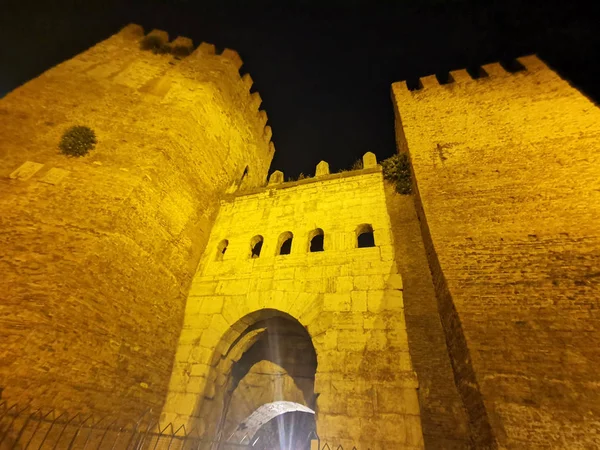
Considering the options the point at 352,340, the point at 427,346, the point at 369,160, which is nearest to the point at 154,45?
the point at 369,160

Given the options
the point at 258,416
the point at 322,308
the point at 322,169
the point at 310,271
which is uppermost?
the point at 322,169

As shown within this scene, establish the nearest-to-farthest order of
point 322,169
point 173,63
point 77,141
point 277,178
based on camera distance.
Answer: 1. point 77,141
2. point 322,169
3. point 277,178
4. point 173,63

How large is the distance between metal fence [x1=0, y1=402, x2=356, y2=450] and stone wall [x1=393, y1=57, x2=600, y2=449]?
2334 mm

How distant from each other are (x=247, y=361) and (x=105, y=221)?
443cm

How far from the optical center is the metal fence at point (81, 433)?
3783 mm

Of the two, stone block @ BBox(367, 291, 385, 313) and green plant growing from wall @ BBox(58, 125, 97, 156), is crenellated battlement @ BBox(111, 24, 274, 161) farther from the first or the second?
stone block @ BBox(367, 291, 385, 313)

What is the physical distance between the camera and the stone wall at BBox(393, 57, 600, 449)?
3936 mm

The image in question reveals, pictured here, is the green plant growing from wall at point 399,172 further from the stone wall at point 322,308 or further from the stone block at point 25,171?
the stone block at point 25,171

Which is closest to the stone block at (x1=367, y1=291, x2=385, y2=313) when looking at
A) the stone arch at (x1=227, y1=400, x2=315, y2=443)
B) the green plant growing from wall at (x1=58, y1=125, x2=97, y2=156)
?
the stone arch at (x1=227, y1=400, x2=315, y2=443)

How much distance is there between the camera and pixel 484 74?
9766 mm

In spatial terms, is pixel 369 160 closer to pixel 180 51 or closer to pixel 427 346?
pixel 427 346

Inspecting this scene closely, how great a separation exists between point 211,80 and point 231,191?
366cm

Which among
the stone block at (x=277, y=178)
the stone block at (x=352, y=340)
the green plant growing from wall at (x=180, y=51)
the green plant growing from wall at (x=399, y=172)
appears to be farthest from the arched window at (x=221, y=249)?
the green plant growing from wall at (x=180, y=51)

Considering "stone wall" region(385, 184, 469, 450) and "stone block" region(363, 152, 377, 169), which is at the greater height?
"stone block" region(363, 152, 377, 169)
